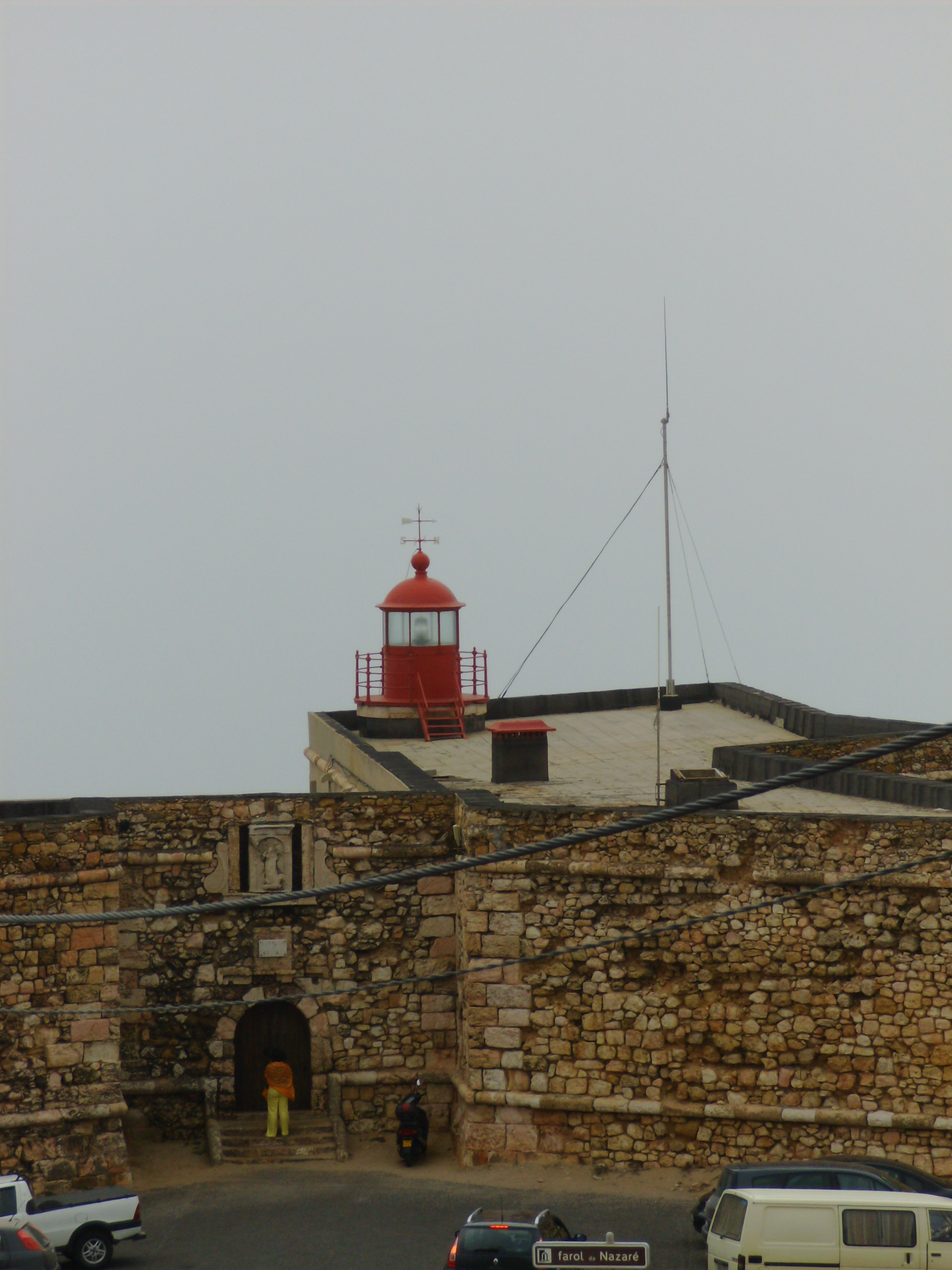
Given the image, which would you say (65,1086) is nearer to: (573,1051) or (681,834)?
(573,1051)

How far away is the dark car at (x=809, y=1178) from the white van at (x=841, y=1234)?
3.36 ft

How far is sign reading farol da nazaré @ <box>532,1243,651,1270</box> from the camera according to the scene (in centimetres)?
1421

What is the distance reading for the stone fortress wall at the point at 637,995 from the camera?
1952 centimetres

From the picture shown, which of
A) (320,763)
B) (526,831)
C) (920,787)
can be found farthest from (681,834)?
(320,763)

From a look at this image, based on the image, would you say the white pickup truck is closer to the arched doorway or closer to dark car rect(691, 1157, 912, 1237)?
the arched doorway

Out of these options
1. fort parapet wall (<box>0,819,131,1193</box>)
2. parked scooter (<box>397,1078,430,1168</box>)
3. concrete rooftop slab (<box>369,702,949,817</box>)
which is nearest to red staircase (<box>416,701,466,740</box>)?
concrete rooftop slab (<box>369,702,949,817</box>)

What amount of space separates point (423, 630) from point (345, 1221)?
47.0 ft

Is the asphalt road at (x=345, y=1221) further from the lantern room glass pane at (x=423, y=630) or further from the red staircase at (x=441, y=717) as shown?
the lantern room glass pane at (x=423, y=630)

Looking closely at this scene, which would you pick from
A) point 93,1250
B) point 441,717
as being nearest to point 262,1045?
point 93,1250

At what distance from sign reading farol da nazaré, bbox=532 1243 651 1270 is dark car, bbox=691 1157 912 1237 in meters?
2.96

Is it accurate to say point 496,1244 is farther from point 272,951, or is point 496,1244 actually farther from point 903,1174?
point 272,951

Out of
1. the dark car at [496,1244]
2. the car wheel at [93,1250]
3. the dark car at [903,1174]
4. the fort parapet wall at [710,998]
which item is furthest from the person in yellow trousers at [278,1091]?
the dark car at [903,1174]

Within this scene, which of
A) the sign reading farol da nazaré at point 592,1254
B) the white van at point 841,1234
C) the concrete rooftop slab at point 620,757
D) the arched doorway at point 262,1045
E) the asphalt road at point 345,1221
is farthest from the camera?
the concrete rooftop slab at point 620,757

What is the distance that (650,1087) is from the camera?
66.5 ft
